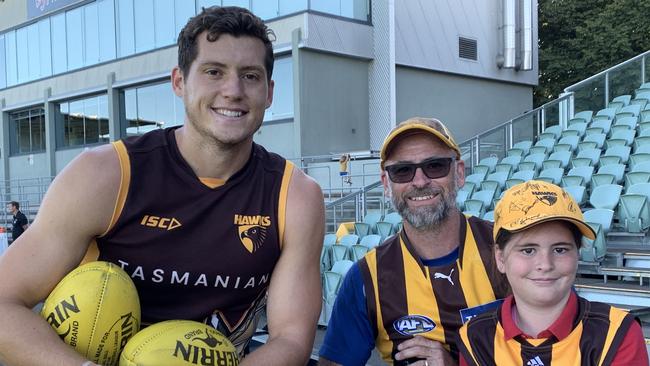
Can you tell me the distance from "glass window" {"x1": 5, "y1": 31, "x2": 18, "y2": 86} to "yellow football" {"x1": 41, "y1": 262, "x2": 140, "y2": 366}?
2607cm

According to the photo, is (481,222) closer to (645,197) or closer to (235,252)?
(235,252)

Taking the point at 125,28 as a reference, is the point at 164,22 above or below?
below

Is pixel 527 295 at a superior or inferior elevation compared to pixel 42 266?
inferior

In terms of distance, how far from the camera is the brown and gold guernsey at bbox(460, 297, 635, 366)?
1939mm

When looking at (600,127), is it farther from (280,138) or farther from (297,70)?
(280,138)

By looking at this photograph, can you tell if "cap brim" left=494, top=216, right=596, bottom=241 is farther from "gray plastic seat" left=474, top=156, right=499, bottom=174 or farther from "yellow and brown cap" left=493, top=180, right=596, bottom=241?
"gray plastic seat" left=474, top=156, right=499, bottom=174

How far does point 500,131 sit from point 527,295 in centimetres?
1001

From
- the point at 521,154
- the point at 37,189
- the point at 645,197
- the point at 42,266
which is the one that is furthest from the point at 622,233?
the point at 37,189

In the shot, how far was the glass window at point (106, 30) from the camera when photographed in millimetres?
20531

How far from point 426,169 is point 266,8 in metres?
14.3

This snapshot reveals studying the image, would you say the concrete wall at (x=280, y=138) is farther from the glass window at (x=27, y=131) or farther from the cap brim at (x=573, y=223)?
the cap brim at (x=573, y=223)

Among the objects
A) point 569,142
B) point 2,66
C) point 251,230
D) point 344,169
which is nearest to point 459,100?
point 344,169

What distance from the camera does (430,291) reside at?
2512 millimetres

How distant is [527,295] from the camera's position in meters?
2.04
